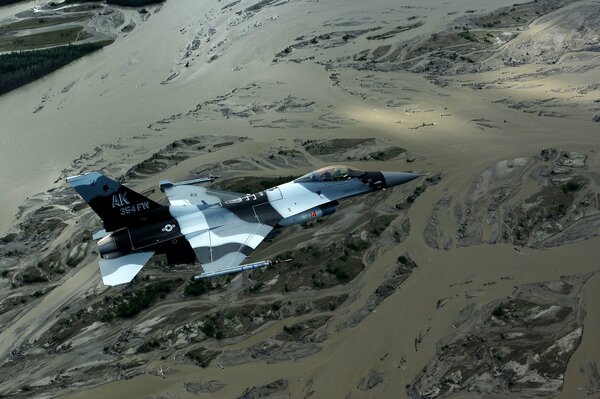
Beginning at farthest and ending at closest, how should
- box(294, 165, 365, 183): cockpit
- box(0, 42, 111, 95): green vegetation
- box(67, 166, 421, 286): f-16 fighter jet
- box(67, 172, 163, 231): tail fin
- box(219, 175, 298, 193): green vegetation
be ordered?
box(0, 42, 111, 95): green vegetation → box(219, 175, 298, 193): green vegetation → box(294, 165, 365, 183): cockpit → box(67, 166, 421, 286): f-16 fighter jet → box(67, 172, 163, 231): tail fin

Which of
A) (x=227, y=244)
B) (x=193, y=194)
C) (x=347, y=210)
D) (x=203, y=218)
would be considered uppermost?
(x=193, y=194)

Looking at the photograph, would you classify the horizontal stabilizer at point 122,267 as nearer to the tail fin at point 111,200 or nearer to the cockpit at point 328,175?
the tail fin at point 111,200

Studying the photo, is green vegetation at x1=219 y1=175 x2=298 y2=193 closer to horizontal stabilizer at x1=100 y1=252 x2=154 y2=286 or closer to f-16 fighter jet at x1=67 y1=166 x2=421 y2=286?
f-16 fighter jet at x1=67 y1=166 x2=421 y2=286

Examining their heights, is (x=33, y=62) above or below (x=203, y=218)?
above

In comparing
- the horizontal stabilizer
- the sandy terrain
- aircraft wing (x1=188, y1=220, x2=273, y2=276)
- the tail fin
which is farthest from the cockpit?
the horizontal stabilizer

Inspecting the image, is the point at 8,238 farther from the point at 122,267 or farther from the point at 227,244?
the point at 227,244

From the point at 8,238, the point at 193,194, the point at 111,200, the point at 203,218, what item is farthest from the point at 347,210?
the point at 8,238
